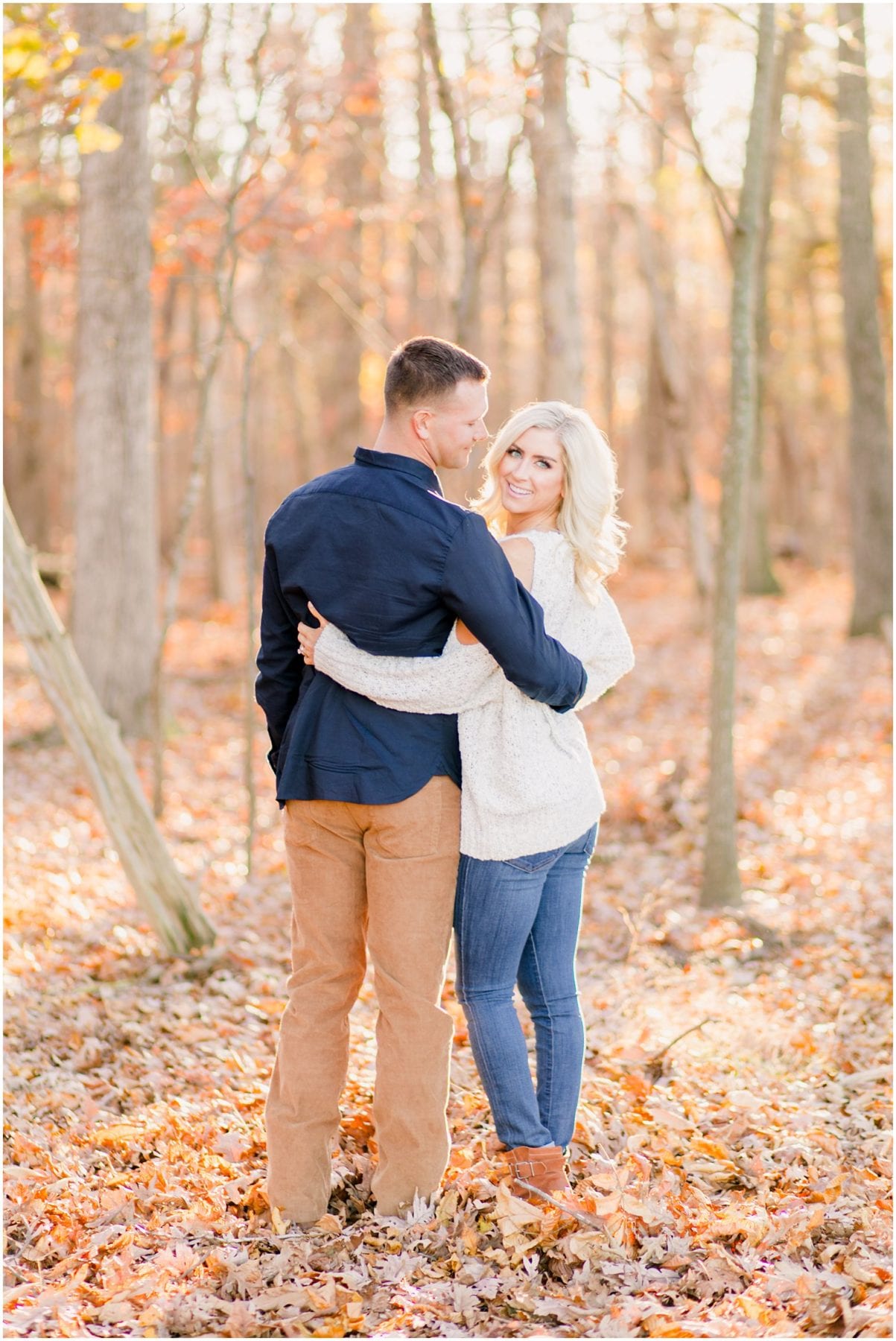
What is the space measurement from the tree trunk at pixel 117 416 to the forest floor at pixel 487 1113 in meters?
1.32

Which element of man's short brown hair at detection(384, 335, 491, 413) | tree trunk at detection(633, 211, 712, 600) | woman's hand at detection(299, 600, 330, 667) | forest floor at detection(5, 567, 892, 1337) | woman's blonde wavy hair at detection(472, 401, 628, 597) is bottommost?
forest floor at detection(5, 567, 892, 1337)

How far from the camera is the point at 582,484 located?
3307 millimetres

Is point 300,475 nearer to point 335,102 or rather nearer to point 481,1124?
point 335,102

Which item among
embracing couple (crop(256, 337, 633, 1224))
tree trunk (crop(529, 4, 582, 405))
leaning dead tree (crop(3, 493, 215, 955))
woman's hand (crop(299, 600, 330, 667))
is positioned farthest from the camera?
tree trunk (crop(529, 4, 582, 405))

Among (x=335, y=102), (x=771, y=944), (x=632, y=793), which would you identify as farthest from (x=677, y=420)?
(x=771, y=944)

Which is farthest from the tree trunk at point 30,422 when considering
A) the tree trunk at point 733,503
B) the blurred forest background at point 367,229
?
the tree trunk at point 733,503

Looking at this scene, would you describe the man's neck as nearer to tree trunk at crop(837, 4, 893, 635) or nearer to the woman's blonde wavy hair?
the woman's blonde wavy hair

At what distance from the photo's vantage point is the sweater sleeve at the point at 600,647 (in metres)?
3.31

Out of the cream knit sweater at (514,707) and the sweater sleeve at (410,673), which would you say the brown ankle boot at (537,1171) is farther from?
the sweater sleeve at (410,673)

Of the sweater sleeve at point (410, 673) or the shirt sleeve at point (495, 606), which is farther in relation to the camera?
the sweater sleeve at point (410, 673)

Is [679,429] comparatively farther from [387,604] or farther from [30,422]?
[387,604]

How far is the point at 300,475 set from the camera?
20375 millimetres

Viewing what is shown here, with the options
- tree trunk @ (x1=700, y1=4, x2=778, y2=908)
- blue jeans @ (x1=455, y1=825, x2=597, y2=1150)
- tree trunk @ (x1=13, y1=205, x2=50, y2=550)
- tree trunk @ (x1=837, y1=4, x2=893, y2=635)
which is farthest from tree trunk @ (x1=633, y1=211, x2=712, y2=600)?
blue jeans @ (x1=455, y1=825, x2=597, y2=1150)

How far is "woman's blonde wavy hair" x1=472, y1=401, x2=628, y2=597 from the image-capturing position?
3.30 m
